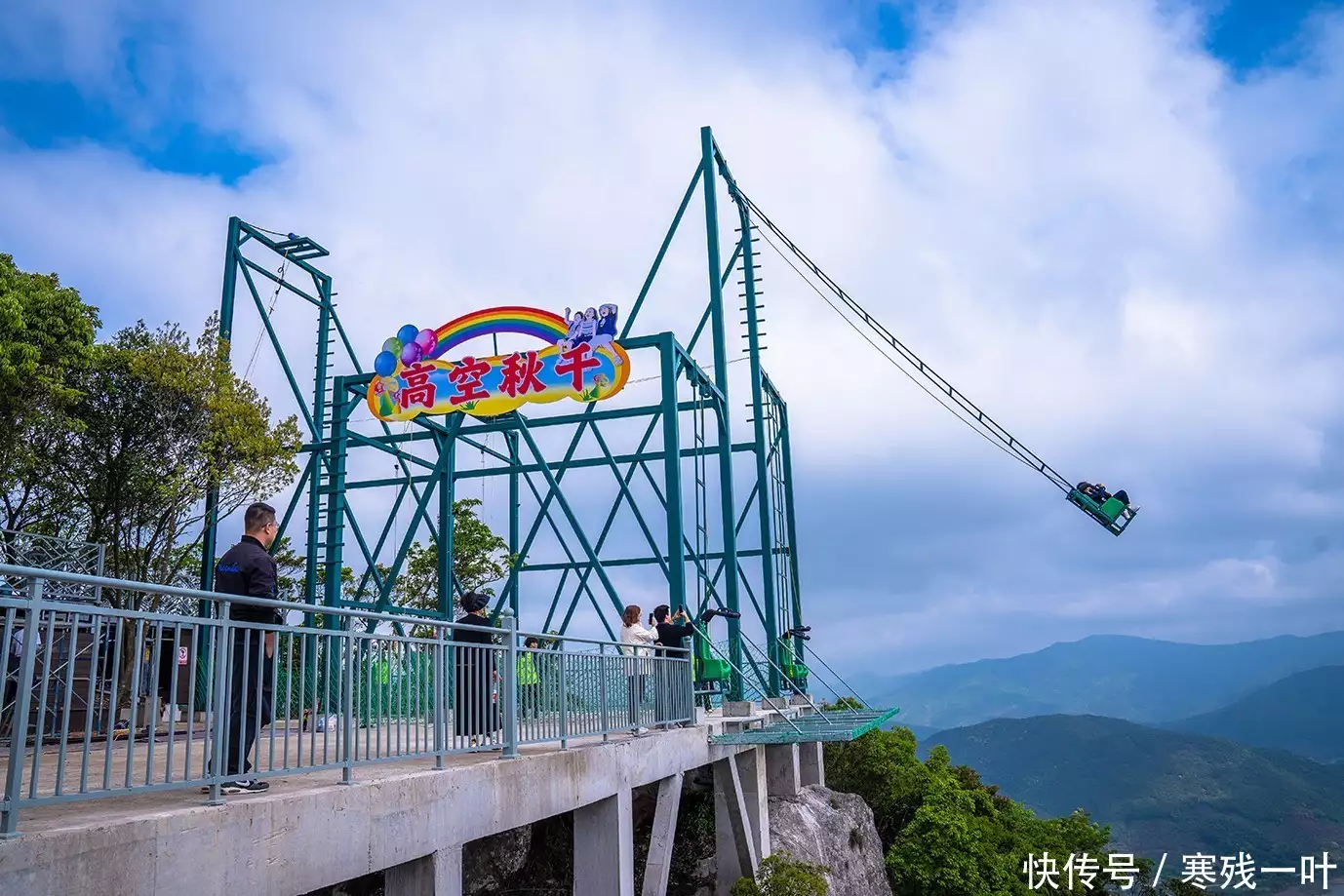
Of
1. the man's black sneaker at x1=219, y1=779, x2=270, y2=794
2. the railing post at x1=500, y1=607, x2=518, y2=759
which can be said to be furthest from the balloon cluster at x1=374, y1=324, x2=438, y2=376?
the man's black sneaker at x1=219, y1=779, x2=270, y2=794

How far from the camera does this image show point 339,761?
20.4 feet

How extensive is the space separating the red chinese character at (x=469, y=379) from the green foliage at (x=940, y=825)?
55.2 feet

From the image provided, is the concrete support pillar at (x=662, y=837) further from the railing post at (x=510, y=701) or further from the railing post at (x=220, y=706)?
the railing post at (x=220, y=706)

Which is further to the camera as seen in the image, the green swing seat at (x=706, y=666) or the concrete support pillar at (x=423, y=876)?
the green swing seat at (x=706, y=666)

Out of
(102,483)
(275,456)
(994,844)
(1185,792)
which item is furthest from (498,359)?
(1185,792)

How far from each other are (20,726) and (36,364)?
976cm

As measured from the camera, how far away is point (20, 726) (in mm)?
4109

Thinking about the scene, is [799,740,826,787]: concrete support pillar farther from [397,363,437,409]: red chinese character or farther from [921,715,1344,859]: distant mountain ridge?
[921,715,1344,859]: distant mountain ridge

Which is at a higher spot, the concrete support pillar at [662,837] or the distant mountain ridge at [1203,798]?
the concrete support pillar at [662,837]

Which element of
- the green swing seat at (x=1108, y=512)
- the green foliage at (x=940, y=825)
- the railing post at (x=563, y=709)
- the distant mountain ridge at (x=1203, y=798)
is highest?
the green swing seat at (x=1108, y=512)

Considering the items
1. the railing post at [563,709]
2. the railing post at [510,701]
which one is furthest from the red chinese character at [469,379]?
the railing post at [510,701]

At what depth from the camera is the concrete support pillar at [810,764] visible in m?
24.2

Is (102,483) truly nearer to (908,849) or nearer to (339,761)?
(339,761)

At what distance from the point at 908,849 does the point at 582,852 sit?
1847 cm
